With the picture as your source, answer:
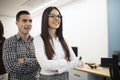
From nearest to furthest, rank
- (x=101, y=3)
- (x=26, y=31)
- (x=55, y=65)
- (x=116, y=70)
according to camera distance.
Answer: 1. (x=55, y=65)
2. (x=26, y=31)
3. (x=116, y=70)
4. (x=101, y=3)

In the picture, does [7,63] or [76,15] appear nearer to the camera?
[7,63]

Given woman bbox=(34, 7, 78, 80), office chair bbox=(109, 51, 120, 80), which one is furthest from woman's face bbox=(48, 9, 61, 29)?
office chair bbox=(109, 51, 120, 80)

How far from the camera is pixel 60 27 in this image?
65.7 inches

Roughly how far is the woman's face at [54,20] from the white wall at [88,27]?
2.55 metres

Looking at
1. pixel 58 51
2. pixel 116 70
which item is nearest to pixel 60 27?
pixel 58 51

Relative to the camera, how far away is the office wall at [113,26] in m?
3.71

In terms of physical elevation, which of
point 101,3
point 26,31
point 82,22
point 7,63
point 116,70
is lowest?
point 116,70

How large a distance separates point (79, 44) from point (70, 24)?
29.8 inches

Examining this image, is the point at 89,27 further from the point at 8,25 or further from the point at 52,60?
the point at 8,25

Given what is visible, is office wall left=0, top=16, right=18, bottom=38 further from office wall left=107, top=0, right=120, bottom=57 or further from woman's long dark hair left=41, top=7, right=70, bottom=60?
woman's long dark hair left=41, top=7, right=70, bottom=60

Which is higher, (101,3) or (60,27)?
(101,3)

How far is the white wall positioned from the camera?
398cm

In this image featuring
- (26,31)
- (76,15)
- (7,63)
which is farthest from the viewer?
(76,15)

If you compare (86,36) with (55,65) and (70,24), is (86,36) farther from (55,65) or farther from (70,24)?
(55,65)
